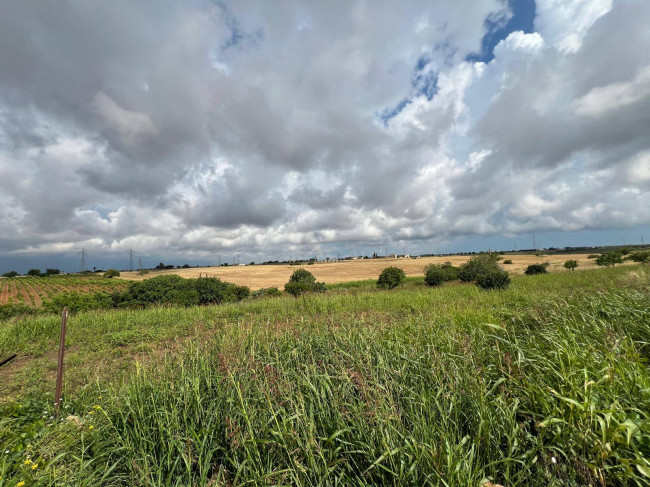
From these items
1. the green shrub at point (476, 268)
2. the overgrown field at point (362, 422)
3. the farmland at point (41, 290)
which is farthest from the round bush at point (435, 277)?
the farmland at point (41, 290)

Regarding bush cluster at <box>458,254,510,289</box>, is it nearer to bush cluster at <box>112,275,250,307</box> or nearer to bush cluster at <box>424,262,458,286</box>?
bush cluster at <box>424,262,458,286</box>

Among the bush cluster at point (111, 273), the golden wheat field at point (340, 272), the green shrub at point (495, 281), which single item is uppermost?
the bush cluster at point (111, 273)

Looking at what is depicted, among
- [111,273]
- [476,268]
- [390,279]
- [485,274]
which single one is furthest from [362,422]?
[111,273]

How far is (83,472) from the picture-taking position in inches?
107

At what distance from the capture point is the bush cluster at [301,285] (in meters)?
25.2

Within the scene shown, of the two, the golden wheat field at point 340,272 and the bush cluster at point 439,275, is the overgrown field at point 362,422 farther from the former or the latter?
the golden wheat field at point 340,272

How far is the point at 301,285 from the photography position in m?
25.7

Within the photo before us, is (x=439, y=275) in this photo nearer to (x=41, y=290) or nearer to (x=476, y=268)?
(x=476, y=268)

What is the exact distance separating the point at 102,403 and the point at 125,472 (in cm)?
153

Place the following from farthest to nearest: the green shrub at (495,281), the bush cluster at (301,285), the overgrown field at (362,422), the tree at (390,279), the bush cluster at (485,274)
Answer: the tree at (390,279)
the bush cluster at (301,285)
the bush cluster at (485,274)
the green shrub at (495,281)
the overgrown field at (362,422)

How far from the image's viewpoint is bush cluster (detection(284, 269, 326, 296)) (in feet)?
82.7

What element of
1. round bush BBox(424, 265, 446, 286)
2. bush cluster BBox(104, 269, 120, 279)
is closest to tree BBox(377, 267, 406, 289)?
round bush BBox(424, 265, 446, 286)

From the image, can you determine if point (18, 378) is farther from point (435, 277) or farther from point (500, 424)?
point (435, 277)

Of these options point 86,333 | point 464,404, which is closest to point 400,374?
point 464,404
